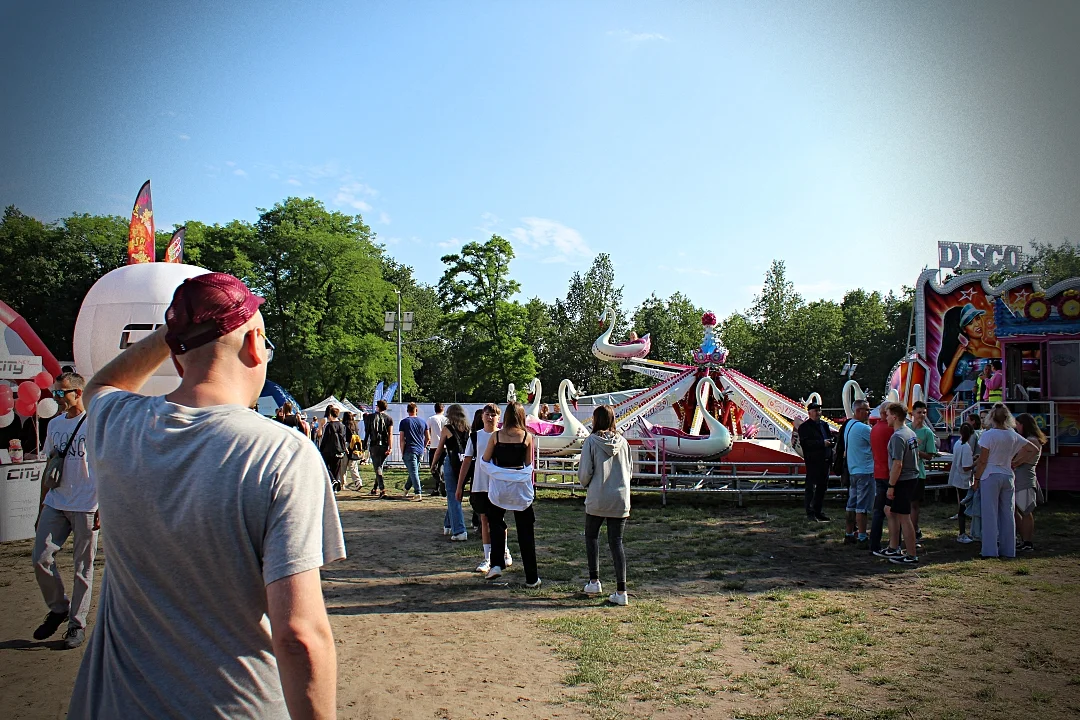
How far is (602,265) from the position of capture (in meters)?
56.6

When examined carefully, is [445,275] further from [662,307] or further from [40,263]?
[40,263]

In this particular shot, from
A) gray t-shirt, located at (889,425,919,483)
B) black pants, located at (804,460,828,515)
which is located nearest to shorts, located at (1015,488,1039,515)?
gray t-shirt, located at (889,425,919,483)

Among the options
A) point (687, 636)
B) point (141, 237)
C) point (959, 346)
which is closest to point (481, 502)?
point (687, 636)

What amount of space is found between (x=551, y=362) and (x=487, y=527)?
148 feet

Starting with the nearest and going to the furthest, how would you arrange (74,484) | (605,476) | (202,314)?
(202,314), (74,484), (605,476)

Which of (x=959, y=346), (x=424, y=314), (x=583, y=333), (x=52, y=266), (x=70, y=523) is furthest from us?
(x=424, y=314)

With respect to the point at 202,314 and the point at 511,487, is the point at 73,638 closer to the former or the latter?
the point at 511,487

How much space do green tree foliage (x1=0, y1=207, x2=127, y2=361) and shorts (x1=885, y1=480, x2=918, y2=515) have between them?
8778 millimetres

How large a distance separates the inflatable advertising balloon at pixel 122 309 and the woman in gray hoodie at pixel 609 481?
17.3 feet

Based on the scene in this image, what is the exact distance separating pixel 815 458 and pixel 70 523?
9995 millimetres

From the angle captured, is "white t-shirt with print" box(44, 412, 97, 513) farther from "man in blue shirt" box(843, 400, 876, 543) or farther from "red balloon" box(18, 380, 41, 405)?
"man in blue shirt" box(843, 400, 876, 543)

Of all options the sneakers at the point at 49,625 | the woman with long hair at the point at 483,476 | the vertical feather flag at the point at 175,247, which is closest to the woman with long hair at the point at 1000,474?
the woman with long hair at the point at 483,476

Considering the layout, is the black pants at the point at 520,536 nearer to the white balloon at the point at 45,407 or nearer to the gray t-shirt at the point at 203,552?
the gray t-shirt at the point at 203,552

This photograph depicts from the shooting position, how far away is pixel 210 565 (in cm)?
157
